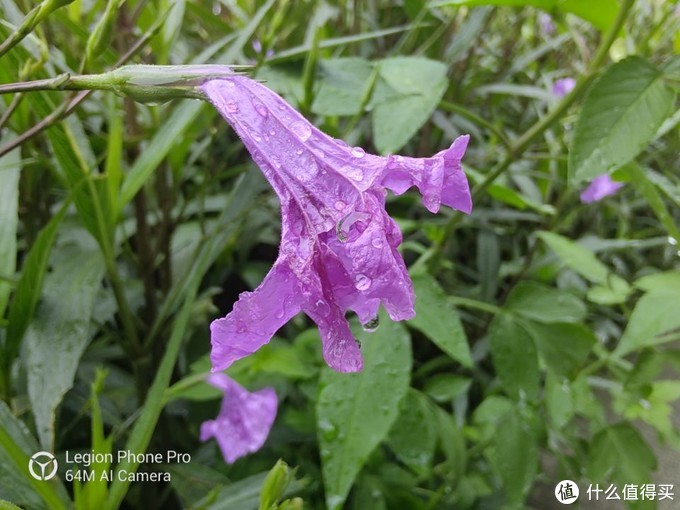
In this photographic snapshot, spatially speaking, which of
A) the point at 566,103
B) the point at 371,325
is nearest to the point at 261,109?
the point at 371,325

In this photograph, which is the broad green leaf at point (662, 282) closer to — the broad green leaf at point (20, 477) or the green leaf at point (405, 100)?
the green leaf at point (405, 100)

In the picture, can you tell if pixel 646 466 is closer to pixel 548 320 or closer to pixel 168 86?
pixel 548 320

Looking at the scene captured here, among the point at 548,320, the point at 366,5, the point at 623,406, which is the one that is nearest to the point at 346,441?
the point at 548,320

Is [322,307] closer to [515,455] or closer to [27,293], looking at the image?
[27,293]

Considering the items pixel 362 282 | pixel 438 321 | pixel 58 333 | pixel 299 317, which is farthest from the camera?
pixel 299 317

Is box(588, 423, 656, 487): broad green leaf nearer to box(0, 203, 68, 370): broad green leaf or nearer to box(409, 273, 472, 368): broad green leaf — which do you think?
box(409, 273, 472, 368): broad green leaf
